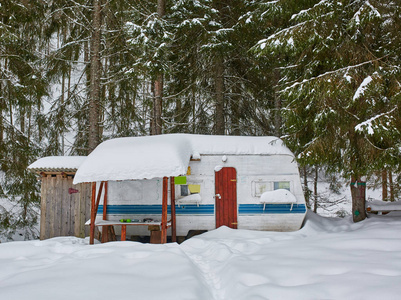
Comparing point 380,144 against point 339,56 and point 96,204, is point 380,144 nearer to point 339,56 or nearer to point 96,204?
point 339,56

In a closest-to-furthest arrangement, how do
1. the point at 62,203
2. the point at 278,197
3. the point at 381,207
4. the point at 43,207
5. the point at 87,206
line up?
the point at 278,197
the point at 43,207
the point at 62,203
the point at 87,206
the point at 381,207

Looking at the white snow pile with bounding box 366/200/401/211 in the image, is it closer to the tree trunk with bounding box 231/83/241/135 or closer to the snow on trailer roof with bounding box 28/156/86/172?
the tree trunk with bounding box 231/83/241/135

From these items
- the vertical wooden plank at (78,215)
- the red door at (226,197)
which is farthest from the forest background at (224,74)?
the red door at (226,197)

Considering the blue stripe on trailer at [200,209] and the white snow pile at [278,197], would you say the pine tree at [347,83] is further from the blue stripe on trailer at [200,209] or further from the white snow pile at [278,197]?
the blue stripe on trailer at [200,209]

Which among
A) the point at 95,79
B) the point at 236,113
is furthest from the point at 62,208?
the point at 236,113

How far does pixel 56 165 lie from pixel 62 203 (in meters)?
1.16

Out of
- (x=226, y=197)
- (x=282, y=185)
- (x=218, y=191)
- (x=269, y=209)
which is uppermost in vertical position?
(x=282, y=185)

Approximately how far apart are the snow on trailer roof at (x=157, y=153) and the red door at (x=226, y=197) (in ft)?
2.03

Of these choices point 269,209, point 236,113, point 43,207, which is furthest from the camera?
point 236,113

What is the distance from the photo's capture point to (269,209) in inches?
303

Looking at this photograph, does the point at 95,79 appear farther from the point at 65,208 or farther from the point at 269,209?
the point at 269,209

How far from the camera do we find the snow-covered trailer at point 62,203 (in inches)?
317

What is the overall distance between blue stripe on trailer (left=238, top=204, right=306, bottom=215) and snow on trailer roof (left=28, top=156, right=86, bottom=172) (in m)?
4.80

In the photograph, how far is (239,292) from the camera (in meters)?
3.50
